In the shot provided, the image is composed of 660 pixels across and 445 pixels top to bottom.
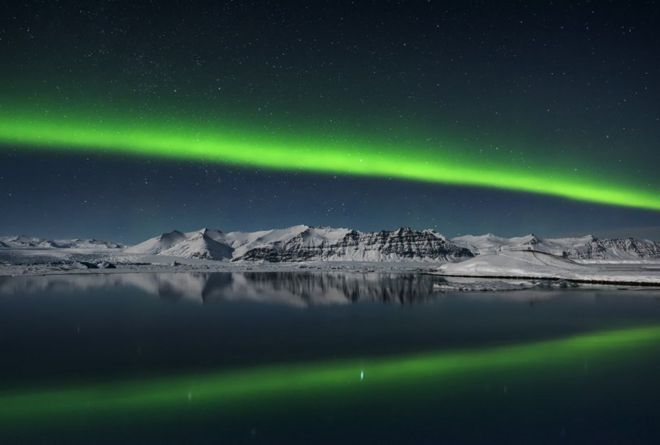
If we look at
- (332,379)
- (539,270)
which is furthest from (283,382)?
(539,270)

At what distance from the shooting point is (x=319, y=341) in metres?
21.3

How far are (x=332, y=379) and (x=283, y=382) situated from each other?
4.94 feet

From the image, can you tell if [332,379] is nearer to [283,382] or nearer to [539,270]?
[283,382]

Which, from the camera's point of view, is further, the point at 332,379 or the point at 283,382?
the point at 332,379

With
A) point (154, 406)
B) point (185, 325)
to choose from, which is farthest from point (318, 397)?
point (185, 325)

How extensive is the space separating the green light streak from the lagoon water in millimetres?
61

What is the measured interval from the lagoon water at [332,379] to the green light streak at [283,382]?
2.4 inches

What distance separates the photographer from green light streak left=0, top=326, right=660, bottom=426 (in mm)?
12031

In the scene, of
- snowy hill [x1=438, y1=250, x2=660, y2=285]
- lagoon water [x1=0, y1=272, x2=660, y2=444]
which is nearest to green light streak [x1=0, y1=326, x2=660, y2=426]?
lagoon water [x1=0, y1=272, x2=660, y2=444]

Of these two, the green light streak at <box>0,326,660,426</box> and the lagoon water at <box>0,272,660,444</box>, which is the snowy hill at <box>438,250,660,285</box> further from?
the green light streak at <box>0,326,660,426</box>

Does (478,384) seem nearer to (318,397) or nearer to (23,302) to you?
(318,397)

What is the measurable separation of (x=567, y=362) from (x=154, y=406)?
13728 millimetres

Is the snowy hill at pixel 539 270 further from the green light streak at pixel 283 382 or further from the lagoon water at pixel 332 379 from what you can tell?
the green light streak at pixel 283 382

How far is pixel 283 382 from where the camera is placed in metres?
14.2
